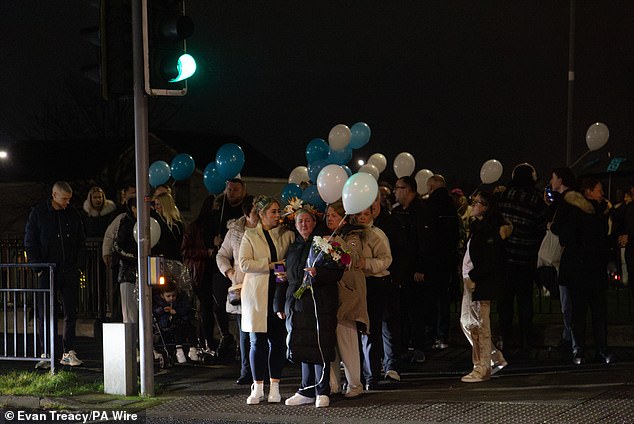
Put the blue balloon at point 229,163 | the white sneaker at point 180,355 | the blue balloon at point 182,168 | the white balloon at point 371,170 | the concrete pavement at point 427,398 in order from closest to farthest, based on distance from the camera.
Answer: the concrete pavement at point 427,398, the white sneaker at point 180,355, the blue balloon at point 229,163, the white balloon at point 371,170, the blue balloon at point 182,168

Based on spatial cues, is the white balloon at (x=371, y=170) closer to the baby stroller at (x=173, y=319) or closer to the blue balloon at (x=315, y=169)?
the blue balloon at (x=315, y=169)

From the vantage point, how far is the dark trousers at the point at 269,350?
8.98 meters

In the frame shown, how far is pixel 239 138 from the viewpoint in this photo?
76.1 metres

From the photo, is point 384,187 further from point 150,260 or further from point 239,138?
point 239,138

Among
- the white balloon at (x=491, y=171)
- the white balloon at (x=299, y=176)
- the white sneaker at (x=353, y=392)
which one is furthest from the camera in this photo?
the white balloon at (x=299, y=176)

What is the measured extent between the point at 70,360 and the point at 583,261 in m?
6.24

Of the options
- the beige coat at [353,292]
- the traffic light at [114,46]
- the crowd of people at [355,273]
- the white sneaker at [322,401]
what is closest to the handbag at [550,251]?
the crowd of people at [355,273]

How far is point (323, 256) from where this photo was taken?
846 cm

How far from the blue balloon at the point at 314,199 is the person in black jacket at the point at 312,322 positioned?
310 centimetres

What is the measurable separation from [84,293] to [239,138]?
61607mm

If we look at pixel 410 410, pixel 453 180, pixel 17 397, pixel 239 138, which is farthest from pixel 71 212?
pixel 239 138

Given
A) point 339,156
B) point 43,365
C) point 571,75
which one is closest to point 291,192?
point 339,156

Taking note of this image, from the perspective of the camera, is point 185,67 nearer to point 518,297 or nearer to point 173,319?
point 173,319

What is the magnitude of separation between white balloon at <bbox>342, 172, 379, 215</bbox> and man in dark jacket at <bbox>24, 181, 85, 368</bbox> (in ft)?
13.6
